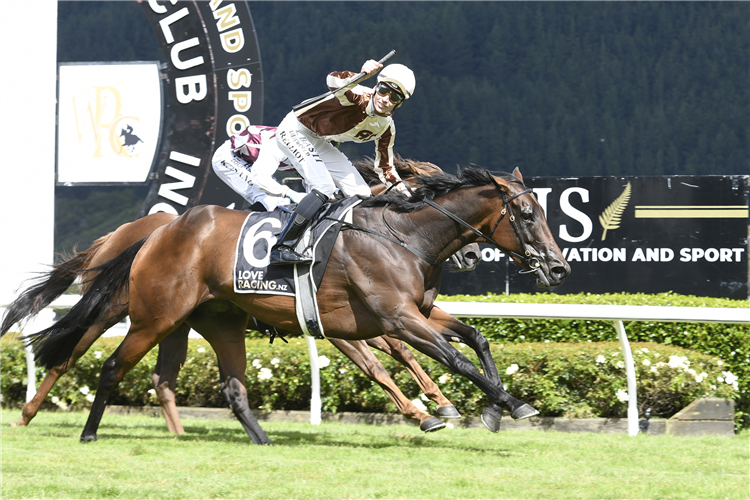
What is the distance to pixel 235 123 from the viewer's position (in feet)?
25.6

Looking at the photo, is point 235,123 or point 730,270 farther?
point 235,123

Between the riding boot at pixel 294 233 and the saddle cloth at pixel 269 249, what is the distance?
0.12ft

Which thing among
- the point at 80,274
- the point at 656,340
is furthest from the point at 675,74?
the point at 80,274

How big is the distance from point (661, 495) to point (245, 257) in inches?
87.7

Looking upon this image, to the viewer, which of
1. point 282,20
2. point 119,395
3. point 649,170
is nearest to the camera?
point 119,395

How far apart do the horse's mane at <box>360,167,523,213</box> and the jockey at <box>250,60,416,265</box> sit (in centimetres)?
17

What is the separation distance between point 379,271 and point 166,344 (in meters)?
1.66

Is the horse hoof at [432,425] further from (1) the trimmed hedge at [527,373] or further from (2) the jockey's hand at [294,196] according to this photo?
(2) the jockey's hand at [294,196]

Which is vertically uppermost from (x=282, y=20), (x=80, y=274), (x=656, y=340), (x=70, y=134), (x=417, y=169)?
(x=282, y=20)

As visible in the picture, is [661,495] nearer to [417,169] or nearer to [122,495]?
[122,495]

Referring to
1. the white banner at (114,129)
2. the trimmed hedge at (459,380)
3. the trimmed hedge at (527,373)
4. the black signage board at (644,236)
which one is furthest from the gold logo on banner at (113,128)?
the black signage board at (644,236)

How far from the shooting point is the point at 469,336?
4156mm

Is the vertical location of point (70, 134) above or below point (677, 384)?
above

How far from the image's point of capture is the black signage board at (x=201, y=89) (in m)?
7.75
